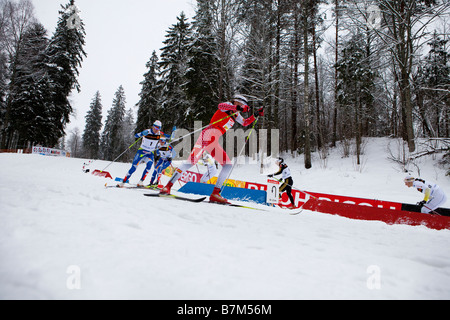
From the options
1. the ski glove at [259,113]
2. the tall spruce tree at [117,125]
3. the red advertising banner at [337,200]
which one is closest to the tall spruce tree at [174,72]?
the red advertising banner at [337,200]

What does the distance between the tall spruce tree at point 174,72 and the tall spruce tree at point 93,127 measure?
2921cm

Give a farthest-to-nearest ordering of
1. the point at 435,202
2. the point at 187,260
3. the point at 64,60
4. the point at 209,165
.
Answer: the point at 64,60 → the point at 209,165 → the point at 435,202 → the point at 187,260

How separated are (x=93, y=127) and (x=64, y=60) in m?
23.6

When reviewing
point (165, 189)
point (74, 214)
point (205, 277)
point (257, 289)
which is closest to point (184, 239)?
point (205, 277)

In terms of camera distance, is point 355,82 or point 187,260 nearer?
point 187,260

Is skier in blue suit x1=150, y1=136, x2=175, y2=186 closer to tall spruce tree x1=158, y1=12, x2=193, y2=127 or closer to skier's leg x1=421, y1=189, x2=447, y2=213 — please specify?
skier's leg x1=421, y1=189, x2=447, y2=213

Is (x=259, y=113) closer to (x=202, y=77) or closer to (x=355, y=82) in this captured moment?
(x=355, y=82)

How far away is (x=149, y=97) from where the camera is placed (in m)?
26.9

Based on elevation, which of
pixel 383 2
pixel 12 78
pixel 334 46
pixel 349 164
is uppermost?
pixel 334 46

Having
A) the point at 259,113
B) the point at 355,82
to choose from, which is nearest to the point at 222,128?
the point at 259,113

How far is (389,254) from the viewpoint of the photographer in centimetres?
207

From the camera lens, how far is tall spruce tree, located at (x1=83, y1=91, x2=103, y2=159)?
45062mm

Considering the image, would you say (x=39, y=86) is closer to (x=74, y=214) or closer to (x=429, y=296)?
(x=74, y=214)
